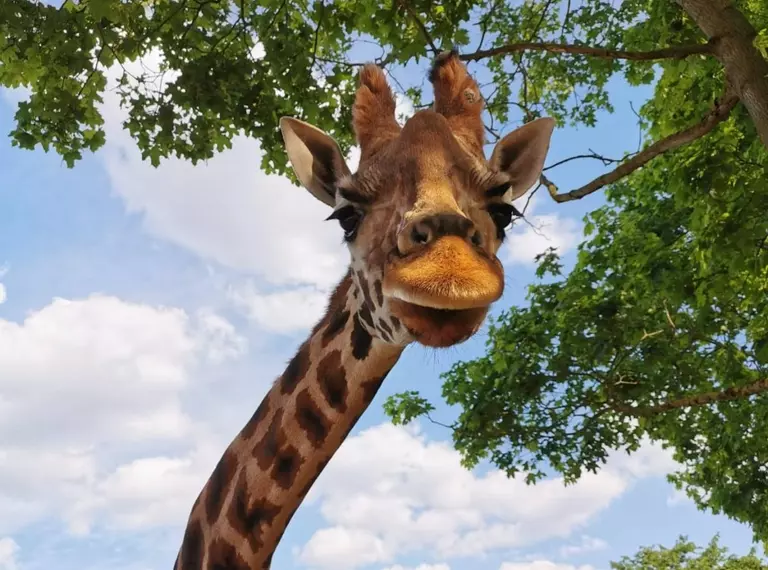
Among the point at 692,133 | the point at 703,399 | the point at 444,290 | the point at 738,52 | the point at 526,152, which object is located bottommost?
the point at 444,290

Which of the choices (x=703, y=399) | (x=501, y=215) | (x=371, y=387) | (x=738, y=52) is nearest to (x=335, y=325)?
(x=371, y=387)

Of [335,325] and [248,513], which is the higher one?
[335,325]

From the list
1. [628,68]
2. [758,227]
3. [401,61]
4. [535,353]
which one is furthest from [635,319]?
[401,61]

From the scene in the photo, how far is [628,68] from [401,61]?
4840 millimetres

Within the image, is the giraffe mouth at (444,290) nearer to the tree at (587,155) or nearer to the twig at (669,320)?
the tree at (587,155)

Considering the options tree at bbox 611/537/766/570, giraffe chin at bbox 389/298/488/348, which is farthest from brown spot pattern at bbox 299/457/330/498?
tree at bbox 611/537/766/570

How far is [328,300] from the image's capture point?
3.79 meters

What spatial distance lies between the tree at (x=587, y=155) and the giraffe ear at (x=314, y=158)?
2749 millimetres

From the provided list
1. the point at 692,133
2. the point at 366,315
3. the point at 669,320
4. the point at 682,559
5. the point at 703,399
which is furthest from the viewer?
the point at 682,559

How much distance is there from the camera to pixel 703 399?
9375 millimetres

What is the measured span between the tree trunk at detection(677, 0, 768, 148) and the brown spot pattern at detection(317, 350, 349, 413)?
15.0 feet

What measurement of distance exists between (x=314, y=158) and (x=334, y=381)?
108 cm

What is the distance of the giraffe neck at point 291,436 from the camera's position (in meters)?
3.29

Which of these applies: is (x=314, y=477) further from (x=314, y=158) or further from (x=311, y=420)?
(x=314, y=158)
